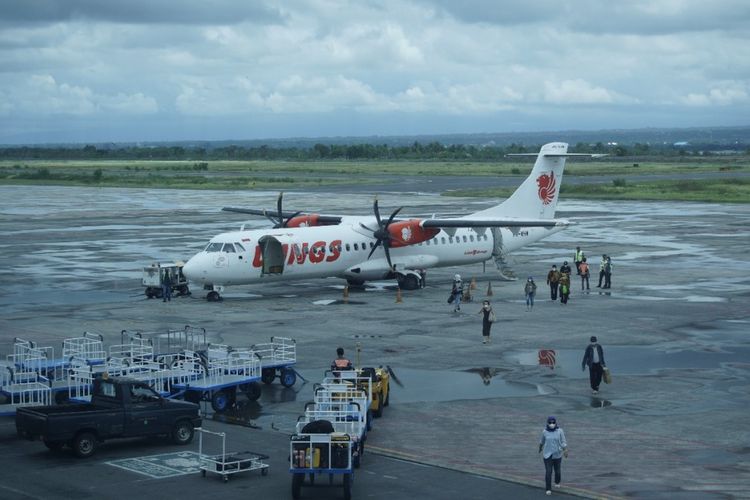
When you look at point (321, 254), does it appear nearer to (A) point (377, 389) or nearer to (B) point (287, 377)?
(B) point (287, 377)

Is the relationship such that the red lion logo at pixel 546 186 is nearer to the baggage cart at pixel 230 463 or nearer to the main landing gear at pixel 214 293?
the main landing gear at pixel 214 293

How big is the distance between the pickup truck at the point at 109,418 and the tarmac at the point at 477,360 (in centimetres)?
40

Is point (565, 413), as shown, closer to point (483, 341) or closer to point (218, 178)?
point (483, 341)

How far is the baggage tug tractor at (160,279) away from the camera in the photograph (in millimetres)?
43406

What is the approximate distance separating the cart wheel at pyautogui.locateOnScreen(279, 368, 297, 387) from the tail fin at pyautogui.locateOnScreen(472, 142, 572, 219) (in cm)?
2504

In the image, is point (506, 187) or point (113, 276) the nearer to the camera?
point (113, 276)

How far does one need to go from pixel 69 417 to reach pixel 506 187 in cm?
9932

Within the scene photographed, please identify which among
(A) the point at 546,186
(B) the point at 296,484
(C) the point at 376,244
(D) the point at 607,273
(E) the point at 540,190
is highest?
(A) the point at 546,186

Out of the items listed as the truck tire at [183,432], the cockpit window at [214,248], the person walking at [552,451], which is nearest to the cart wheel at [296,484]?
the person walking at [552,451]

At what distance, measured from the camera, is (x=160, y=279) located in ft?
142

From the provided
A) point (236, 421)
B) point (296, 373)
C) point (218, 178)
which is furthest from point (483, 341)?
point (218, 178)

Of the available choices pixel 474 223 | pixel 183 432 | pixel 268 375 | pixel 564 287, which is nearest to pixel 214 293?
pixel 474 223

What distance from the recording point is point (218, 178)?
503ft

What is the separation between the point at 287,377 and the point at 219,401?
8.98 ft
